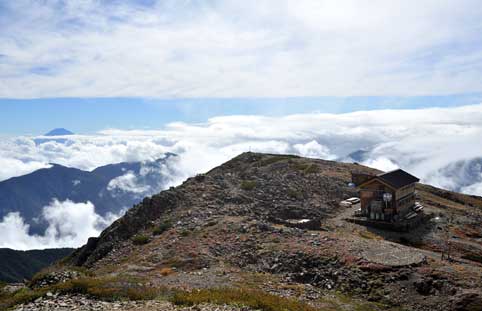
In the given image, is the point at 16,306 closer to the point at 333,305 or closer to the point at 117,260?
the point at 117,260

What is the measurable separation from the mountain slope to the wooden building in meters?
127

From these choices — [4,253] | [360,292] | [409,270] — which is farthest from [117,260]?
[4,253]

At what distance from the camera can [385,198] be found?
52.7m

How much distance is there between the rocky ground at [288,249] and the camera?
28.9 m

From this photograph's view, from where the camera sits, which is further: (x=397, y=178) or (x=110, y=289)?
(x=397, y=178)

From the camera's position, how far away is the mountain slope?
502 feet

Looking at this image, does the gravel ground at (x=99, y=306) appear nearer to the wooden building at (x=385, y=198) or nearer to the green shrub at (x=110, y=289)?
the green shrub at (x=110, y=289)

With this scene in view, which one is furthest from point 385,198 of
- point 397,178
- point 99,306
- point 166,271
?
point 99,306

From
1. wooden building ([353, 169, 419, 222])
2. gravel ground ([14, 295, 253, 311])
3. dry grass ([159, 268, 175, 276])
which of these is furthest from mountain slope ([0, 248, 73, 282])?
gravel ground ([14, 295, 253, 311])

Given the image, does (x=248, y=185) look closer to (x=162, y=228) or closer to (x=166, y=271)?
(x=162, y=228)

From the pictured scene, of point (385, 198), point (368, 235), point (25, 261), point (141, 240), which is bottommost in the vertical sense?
point (25, 261)

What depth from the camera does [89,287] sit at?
25875 millimetres

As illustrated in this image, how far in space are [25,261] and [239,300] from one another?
17831 centimetres

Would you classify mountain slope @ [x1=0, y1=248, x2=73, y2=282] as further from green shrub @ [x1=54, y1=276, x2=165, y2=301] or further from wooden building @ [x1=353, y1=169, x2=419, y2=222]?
green shrub @ [x1=54, y1=276, x2=165, y2=301]
